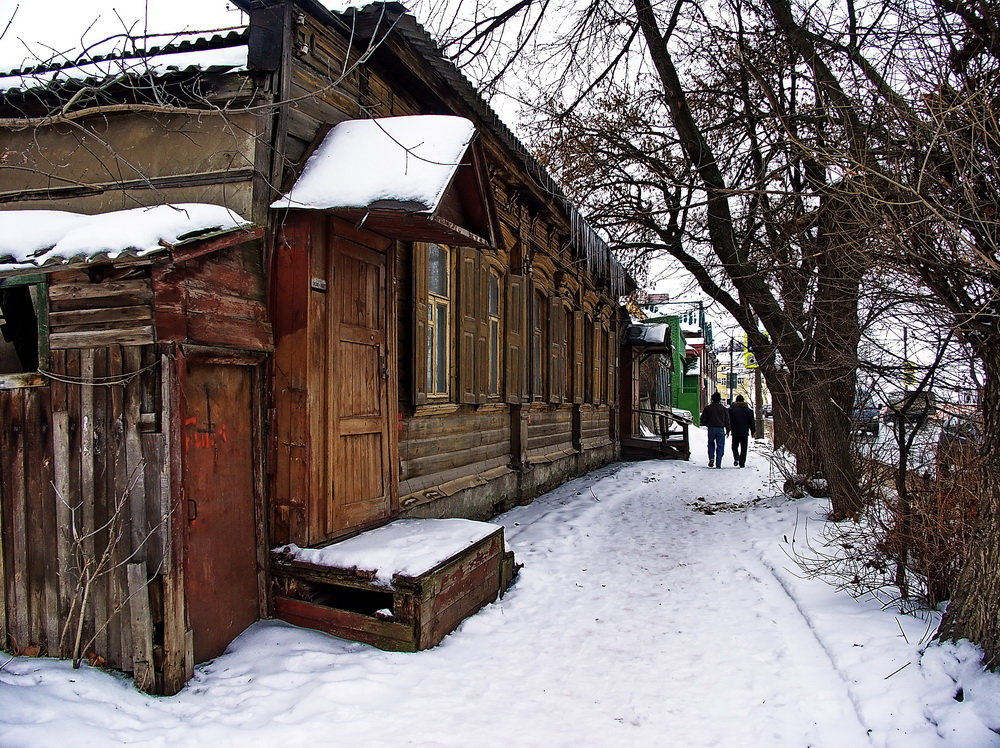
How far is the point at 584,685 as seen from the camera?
3770mm

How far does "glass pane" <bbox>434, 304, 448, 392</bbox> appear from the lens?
21.1 feet

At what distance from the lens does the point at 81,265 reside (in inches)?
129

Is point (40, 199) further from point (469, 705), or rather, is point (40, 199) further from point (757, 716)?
point (757, 716)

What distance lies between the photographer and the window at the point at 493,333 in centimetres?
784

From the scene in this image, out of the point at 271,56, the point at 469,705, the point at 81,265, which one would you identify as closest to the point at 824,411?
the point at 469,705

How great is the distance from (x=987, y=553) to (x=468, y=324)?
15.7ft

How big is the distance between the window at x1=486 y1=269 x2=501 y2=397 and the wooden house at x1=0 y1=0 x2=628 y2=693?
5.35ft

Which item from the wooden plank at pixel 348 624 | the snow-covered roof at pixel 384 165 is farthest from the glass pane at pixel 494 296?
the wooden plank at pixel 348 624

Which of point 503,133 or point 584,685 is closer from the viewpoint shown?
point 584,685

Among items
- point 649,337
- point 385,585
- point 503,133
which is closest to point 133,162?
point 385,585

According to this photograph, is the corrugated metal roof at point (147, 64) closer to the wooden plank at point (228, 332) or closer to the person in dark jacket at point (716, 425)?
the wooden plank at point (228, 332)

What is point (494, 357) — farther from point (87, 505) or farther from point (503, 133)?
point (87, 505)

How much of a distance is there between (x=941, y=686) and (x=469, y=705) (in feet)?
7.54

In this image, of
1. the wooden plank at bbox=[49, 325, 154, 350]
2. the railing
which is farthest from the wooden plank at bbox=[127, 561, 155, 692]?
the railing
